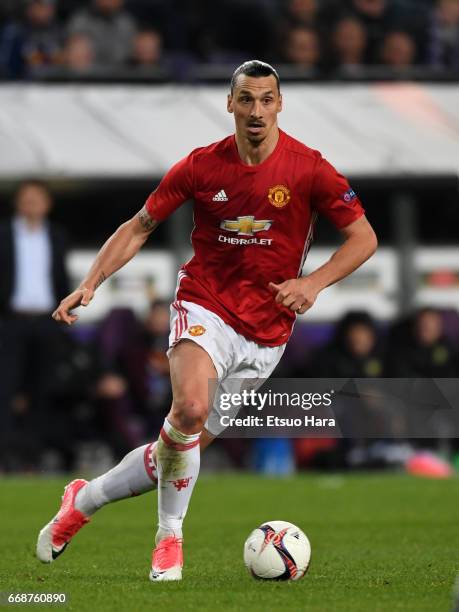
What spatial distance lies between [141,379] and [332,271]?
8.01m

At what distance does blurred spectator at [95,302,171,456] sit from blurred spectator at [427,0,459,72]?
184 inches

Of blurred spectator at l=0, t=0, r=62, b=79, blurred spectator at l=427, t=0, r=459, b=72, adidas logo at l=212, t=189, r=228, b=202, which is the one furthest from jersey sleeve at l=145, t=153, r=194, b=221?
blurred spectator at l=427, t=0, r=459, b=72

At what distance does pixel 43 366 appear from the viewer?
1449 cm

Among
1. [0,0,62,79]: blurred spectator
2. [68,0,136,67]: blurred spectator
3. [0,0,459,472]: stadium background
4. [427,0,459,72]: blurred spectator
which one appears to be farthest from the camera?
[427,0,459,72]: blurred spectator

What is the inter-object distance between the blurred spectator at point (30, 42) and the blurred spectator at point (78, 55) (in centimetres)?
11

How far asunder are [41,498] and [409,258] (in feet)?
22.4

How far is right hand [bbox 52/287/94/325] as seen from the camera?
741 centimetres

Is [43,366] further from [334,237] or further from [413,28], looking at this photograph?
[413,28]

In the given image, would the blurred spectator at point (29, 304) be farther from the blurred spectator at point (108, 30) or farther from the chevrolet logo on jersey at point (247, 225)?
the chevrolet logo on jersey at point (247, 225)

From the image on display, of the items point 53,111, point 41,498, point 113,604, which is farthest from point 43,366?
point 113,604

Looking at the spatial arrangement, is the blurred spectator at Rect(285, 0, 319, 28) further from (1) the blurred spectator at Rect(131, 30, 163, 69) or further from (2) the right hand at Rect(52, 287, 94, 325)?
(2) the right hand at Rect(52, 287, 94, 325)

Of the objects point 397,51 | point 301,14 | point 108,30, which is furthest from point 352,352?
point 108,30


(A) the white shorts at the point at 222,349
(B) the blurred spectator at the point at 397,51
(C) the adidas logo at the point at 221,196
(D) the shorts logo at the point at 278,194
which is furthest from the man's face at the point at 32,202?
(D) the shorts logo at the point at 278,194

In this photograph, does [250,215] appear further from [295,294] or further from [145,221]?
[295,294]
